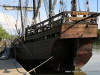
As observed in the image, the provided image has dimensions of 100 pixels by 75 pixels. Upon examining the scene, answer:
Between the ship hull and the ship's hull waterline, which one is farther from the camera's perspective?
the ship hull

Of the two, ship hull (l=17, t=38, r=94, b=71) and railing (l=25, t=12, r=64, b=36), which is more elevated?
railing (l=25, t=12, r=64, b=36)

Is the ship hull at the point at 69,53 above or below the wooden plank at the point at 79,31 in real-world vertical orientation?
below

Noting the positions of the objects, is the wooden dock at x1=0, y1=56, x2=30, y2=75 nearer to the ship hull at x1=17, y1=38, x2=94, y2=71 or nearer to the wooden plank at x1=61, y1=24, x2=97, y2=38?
the ship hull at x1=17, y1=38, x2=94, y2=71

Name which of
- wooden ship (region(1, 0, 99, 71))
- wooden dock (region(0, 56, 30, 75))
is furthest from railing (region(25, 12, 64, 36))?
wooden dock (region(0, 56, 30, 75))

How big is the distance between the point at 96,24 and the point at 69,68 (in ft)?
10.5

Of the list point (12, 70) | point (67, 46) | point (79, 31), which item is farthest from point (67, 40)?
point (12, 70)

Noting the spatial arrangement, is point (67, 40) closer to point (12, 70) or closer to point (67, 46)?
point (67, 46)

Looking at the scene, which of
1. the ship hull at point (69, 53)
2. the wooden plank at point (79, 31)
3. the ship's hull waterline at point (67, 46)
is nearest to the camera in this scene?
the wooden plank at point (79, 31)

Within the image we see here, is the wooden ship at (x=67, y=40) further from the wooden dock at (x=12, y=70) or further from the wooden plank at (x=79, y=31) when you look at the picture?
the wooden dock at (x=12, y=70)

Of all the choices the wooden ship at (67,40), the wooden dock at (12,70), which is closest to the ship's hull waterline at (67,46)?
the wooden ship at (67,40)

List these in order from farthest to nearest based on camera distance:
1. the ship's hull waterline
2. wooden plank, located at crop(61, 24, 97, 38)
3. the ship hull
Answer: the ship hull → the ship's hull waterline → wooden plank, located at crop(61, 24, 97, 38)

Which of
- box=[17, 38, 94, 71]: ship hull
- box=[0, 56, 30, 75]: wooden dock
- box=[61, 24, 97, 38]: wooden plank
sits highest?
box=[61, 24, 97, 38]: wooden plank

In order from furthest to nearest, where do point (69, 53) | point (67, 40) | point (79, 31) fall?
point (69, 53), point (67, 40), point (79, 31)

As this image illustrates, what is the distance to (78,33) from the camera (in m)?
7.25
